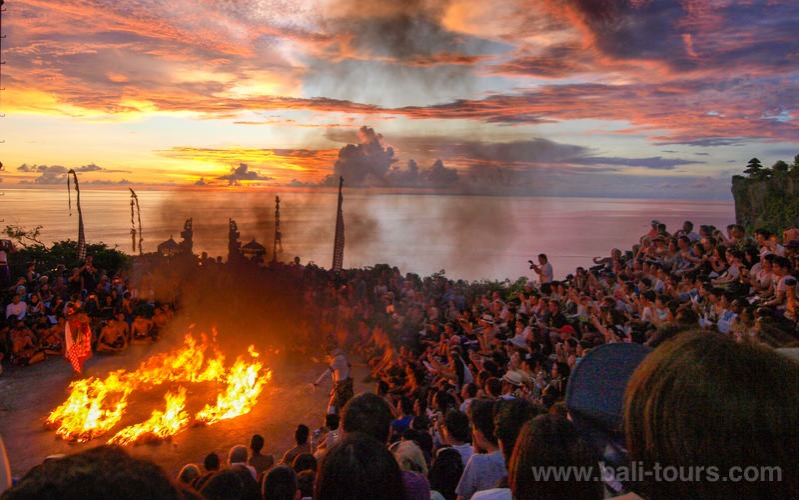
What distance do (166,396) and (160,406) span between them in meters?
0.18

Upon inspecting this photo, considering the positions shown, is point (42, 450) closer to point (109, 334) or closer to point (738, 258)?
point (109, 334)

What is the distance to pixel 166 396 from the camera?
Result: 8977 millimetres

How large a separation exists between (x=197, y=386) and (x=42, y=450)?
2.75 m

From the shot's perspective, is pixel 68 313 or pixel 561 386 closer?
pixel 561 386

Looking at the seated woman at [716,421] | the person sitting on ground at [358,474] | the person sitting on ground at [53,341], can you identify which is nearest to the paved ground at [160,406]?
the person sitting on ground at [53,341]

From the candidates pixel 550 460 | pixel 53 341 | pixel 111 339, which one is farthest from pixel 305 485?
pixel 53 341

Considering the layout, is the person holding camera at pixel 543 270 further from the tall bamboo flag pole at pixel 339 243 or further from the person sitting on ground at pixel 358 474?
the tall bamboo flag pole at pixel 339 243

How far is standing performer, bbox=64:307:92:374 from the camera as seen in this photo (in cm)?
1020

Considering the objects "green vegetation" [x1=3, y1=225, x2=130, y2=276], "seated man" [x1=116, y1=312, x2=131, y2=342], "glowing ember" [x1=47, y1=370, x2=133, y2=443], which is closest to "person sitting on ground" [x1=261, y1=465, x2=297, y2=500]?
"glowing ember" [x1=47, y1=370, x2=133, y2=443]

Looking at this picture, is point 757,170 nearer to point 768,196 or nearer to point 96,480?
point 768,196

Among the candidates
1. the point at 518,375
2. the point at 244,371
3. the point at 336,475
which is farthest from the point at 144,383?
the point at 336,475

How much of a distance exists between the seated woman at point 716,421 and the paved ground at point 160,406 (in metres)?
5.99

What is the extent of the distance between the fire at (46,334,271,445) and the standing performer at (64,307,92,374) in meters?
0.59

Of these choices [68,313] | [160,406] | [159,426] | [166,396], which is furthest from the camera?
[68,313]
